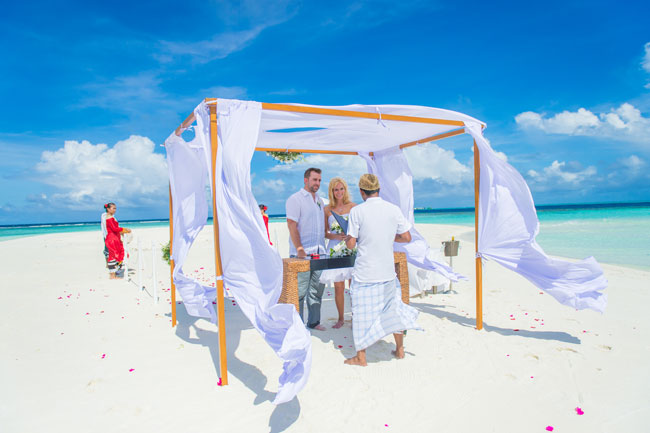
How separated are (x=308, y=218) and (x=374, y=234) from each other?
127cm

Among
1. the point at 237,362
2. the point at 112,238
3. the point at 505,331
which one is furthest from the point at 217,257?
the point at 112,238

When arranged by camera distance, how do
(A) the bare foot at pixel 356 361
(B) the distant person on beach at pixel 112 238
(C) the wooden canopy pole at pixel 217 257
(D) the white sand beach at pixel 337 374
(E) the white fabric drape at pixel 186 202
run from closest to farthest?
1. (D) the white sand beach at pixel 337 374
2. (C) the wooden canopy pole at pixel 217 257
3. (A) the bare foot at pixel 356 361
4. (E) the white fabric drape at pixel 186 202
5. (B) the distant person on beach at pixel 112 238

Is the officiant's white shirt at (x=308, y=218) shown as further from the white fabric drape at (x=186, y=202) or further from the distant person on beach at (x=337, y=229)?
the white fabric drape at (x=186, y=202)

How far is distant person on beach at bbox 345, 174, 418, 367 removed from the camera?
333cm

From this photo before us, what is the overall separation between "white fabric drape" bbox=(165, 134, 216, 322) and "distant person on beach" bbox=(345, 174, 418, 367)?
1.58 meters

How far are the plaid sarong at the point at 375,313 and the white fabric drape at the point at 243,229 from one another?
0.76m

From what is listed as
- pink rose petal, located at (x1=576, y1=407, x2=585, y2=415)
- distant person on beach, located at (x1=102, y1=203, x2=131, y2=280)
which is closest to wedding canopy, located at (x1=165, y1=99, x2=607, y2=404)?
pink rose petal, located at (x1=576, y1=407, x2=585, y2=415)

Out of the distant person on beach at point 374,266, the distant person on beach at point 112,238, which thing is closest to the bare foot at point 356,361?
the distant person on beach at point 374,266

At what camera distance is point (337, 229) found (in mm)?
4586

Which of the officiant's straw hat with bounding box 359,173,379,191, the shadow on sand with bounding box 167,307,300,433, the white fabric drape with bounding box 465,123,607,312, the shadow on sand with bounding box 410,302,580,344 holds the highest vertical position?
the officiant's straw hat with bounding box 359,173,379,191

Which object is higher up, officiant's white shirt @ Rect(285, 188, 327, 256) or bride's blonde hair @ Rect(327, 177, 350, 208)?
bride's blonde hair @ Rect(327, 177, 350, 208)

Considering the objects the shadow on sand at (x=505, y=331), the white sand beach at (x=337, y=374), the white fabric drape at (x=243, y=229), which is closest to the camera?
the white sand beach at (x=337, y=374)

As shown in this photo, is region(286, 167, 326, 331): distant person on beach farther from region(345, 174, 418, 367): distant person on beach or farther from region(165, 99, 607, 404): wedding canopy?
region(345, 174, 418, 367): distant person on beach

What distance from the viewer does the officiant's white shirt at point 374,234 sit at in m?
3.32
